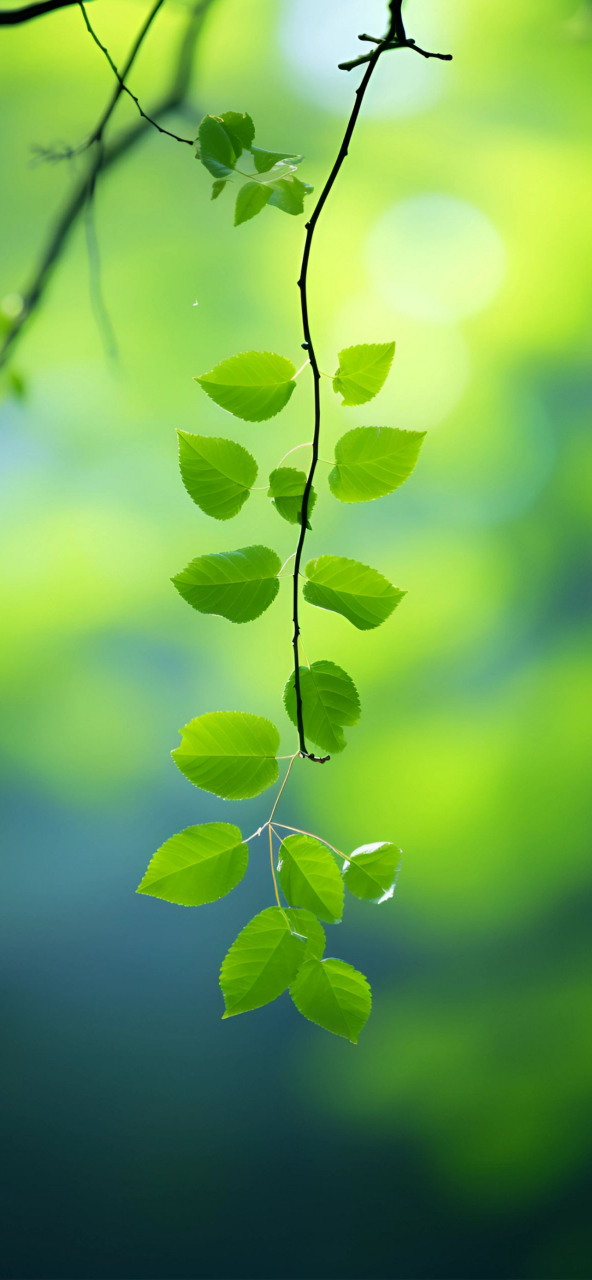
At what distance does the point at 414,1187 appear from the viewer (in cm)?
111

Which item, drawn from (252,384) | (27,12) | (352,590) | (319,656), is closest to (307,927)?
(352,590)

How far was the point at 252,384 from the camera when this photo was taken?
435mm

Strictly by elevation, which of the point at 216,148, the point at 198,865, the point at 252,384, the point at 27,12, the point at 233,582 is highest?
the point at 27,12

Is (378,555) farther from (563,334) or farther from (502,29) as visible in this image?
Answer: (502,29)

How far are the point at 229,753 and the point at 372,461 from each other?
18 cm

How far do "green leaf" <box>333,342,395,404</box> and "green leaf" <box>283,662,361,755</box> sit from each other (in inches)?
5.9

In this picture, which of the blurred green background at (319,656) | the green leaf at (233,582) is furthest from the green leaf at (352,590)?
the blurred green background at (319,656)

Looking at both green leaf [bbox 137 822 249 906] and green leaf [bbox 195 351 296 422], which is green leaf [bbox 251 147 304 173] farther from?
green leaf [bbox 137 822 249 906]

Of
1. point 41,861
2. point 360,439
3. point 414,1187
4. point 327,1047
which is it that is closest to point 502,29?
point 360,439

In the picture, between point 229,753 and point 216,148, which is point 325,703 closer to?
point 229,753

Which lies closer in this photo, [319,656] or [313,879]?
[313,879]

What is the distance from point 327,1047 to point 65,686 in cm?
60

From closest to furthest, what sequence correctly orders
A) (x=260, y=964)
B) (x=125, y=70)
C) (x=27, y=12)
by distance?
(x=260, y=964) < (x=27, y=12) < (x=125, y=70)

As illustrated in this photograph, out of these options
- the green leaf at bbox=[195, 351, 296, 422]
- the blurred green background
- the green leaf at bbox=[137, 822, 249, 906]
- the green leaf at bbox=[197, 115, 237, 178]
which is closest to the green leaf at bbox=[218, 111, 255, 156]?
the green leaf at bbox=[197, 115, 237, 178]
